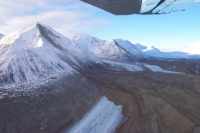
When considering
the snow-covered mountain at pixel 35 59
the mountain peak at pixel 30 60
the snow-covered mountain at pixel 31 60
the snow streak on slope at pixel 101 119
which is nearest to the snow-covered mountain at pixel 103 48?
the snow-covered mountain at pixel 35 59

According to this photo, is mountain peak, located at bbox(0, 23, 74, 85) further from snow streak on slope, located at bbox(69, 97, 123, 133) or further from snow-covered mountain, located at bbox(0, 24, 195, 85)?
snow streak on slope, located at bbox(69, 97, 123, 133)

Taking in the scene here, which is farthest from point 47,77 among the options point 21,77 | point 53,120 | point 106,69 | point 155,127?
point 106,69

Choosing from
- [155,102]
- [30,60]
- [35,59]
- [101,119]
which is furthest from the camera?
[35,59]

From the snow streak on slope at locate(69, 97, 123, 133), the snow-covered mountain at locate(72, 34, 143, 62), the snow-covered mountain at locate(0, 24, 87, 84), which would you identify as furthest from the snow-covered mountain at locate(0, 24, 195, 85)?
the snow-covered mountain at locate(72, 34, 143, 62)

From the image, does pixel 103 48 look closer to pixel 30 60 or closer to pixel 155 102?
pixel 30 60

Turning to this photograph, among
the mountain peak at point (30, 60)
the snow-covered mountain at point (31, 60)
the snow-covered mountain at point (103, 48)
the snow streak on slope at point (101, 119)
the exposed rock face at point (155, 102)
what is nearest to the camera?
the snow streak on slope at point (101, 119)

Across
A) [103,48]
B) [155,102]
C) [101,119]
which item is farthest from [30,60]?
[103,48]

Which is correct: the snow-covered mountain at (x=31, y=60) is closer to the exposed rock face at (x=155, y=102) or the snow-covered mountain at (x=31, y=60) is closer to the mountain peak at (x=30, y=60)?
the mountain peak at (x=30, y=60)
